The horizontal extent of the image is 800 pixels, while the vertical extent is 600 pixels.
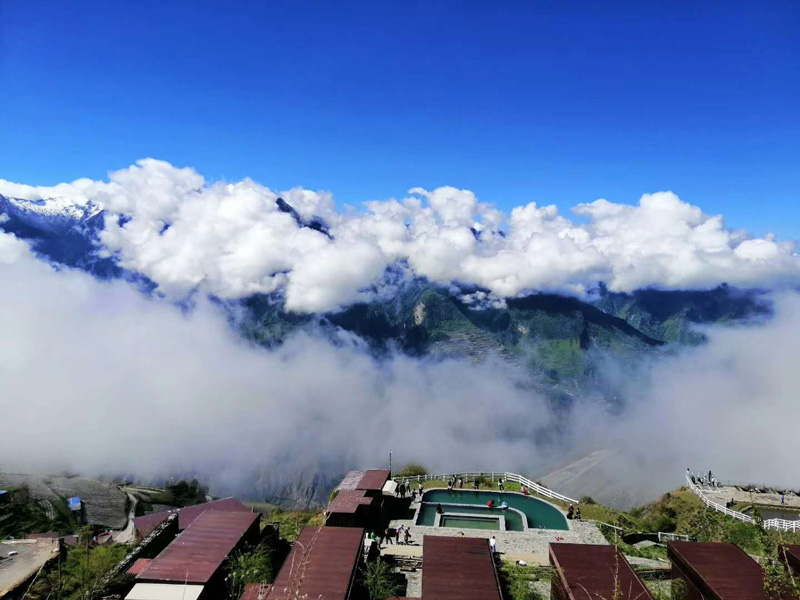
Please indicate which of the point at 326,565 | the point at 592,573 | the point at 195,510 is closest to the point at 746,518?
the point at 592,573

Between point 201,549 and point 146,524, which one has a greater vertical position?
point 201,549

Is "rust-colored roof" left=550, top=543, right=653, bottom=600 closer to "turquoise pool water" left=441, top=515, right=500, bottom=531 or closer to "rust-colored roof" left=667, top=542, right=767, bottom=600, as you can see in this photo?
"rust-colored roof" left=667, top=542, right=767, bottom=600

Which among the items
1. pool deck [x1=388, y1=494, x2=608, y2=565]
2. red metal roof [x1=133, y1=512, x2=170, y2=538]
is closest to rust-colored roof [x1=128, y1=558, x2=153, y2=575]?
pool deck [x1=388, y1=494, x2=608, y2=565]

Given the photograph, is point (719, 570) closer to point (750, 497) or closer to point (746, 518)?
point (746, 518)

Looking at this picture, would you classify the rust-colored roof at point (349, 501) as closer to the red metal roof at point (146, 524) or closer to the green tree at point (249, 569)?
the green tree at point (249, 569)

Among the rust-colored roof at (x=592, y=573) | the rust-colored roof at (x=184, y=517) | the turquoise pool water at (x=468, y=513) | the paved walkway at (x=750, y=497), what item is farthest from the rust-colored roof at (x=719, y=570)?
the paved walkway at (x=750, y=497)
